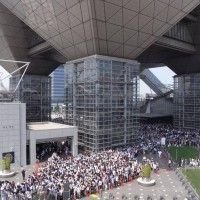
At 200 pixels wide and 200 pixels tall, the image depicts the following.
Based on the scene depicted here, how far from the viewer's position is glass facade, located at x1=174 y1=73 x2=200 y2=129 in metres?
65.4

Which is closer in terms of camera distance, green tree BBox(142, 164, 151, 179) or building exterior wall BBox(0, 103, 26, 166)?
green tree BBox(142, 164, 151, 179)

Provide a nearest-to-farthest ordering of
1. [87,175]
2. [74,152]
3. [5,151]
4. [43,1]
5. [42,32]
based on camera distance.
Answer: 1. [87,175]
2. [5,151]
3. [43,1]
4. [74,152]
5. [42,32]

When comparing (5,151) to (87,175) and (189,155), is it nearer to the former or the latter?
(87,175)

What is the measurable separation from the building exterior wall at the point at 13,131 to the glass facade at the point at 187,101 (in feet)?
131

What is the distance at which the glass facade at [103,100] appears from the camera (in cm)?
4303

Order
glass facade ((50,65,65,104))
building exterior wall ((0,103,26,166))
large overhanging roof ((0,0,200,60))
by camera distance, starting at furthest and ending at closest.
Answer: glass facade ((50,65,65,104)) → large overhanging roof ((0,0,200,60)) → building exterior wall ((0,103,26,166))

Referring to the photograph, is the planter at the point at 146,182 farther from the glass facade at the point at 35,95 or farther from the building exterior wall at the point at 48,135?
the glass facade at the point at 35,95

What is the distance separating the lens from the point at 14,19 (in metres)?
56.3

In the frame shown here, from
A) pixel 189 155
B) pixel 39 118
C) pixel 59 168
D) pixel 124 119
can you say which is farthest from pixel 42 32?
pixel 39 118

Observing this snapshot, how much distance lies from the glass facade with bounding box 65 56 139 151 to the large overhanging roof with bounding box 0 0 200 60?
1.97m

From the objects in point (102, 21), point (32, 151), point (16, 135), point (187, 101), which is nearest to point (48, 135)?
point (32, 151)

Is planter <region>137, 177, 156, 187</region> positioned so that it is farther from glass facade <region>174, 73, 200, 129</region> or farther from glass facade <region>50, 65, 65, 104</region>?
glass facade <region>50, 65, 65, 104</region>

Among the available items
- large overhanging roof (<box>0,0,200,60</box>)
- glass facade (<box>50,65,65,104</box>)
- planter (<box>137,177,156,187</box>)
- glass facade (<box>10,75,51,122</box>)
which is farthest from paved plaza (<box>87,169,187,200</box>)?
glass facade (<box>50,65,65,104</box>)

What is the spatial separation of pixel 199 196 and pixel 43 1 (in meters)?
27.3
